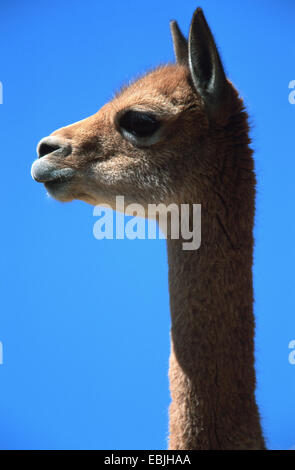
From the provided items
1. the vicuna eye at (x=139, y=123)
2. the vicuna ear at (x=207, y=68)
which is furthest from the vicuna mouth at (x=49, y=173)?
the vicuna ear at (x=207, y=68)

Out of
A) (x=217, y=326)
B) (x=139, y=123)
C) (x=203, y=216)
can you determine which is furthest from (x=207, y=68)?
(x=217, y=326)

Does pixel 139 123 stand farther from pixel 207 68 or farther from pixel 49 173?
pixel 49 173

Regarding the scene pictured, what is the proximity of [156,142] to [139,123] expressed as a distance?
14 cm

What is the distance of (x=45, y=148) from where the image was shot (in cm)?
287

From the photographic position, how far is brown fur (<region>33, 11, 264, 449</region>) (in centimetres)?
239

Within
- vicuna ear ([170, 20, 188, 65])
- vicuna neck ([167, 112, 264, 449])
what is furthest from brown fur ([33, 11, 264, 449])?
vicuna ear ([170, 20, 188, 65])

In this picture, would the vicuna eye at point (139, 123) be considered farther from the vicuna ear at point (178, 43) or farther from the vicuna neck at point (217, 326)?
the vicuna ear at point (178, 43)

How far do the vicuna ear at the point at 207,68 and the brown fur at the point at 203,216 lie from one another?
0.15 ft

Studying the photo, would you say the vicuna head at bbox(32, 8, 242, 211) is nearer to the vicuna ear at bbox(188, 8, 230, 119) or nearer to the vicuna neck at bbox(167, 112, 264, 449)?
the vicuna ear at bbox(188, 8, 230, 119)

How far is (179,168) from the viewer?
2641 mm

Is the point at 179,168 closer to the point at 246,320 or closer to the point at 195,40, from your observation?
the point at 195,40

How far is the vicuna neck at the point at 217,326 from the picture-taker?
7.75 ft

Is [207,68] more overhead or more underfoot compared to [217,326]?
more overhead
